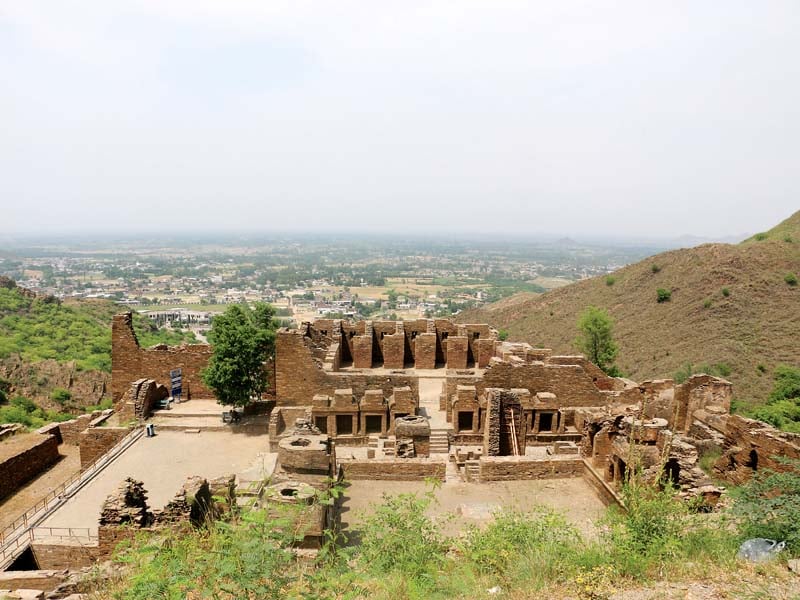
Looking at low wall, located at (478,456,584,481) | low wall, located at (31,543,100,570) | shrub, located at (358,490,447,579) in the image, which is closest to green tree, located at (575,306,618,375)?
low wall, located at (478,456,584,481)

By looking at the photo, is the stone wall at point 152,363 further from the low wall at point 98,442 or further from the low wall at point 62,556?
the low wall at point 62,556

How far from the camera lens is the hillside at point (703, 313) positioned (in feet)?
115

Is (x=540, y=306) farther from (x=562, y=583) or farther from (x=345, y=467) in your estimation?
(x=562, y=583)

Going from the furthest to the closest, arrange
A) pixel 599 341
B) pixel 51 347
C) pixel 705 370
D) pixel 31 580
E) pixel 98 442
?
pixel 51 347, pixel 599 341, pixel 705 370, pixel 98 442, pixel 31 580

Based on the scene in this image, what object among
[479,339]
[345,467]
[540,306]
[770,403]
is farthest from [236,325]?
[540,306]

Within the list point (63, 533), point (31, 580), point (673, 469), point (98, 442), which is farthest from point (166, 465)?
point (673, 469)

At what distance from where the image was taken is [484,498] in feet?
49.7

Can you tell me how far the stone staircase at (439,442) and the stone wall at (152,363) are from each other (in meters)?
11.5

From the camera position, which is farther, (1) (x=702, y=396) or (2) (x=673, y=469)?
Result: (1) (x=702, y=396)

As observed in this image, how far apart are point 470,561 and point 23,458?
1810 centimetres

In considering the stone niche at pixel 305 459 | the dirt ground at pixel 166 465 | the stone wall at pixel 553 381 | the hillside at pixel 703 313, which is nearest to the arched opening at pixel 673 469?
the stone wall at pixel 553 381

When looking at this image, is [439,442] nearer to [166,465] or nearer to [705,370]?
[166,465]

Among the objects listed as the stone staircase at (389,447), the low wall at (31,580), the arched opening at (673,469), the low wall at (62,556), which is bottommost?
the low wall at (62,556)

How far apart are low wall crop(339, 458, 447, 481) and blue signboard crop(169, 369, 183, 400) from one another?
11170 mm
